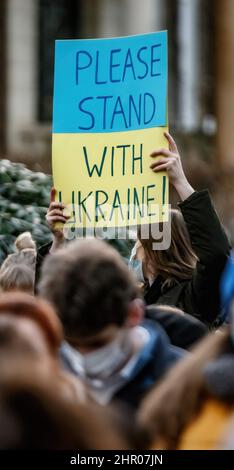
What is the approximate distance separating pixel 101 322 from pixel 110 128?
2503mm

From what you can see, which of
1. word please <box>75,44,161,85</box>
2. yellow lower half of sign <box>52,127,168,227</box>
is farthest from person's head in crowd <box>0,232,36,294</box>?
word please <box>75,44,161,85</box>

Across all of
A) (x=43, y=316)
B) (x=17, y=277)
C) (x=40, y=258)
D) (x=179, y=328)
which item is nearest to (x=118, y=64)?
(x=40, y=258)

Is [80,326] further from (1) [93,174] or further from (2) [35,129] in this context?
(2) [35,129]

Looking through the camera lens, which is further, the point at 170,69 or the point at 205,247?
the point at 170,69

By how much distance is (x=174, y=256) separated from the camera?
5.54 meters

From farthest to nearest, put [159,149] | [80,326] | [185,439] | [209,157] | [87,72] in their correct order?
[209,157] < [87,72] < [159,149] < [80,326] < [185,439]

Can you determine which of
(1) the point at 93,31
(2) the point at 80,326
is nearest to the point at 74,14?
(1) the point at 93,31

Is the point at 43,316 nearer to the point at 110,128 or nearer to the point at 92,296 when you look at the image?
the point at 92,296

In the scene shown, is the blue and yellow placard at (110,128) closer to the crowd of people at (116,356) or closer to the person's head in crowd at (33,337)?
the crowd of people at (116,356)

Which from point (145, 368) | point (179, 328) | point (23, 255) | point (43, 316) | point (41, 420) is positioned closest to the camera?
point (41, 420)

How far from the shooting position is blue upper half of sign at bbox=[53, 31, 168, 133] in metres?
5.86

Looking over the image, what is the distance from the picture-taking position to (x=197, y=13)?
68.7 feet

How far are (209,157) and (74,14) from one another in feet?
9.05

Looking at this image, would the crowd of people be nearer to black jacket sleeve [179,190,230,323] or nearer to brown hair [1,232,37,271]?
black jacket sleeve [179,190,230,323]
